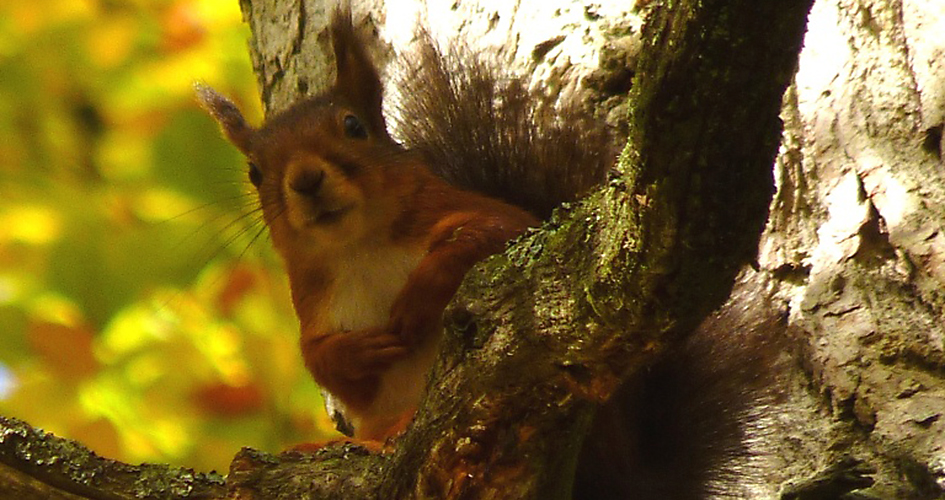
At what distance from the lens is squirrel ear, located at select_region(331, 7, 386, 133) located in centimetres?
215

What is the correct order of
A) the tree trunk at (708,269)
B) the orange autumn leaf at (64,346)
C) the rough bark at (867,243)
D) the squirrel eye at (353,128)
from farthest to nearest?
the orange autumn leaf at (64,346)
the squirrel eye at (353,128)
the rough bark at (867,243)
the tree trunk at (708,269)

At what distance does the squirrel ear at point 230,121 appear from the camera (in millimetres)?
2254

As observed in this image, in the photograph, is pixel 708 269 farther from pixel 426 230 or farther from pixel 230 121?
pixel 230 121

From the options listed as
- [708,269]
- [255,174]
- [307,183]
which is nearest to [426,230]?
[307,183]

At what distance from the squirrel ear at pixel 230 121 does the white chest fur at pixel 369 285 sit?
454mm

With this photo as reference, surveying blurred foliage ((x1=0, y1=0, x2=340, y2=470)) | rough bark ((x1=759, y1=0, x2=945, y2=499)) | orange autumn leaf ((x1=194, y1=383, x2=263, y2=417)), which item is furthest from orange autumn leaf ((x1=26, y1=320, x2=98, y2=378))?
rough bark ((x1=759, y1=0, x2=945, y2=499))

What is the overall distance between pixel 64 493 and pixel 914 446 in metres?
1.06

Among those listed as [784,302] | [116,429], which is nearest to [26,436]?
[784,302]

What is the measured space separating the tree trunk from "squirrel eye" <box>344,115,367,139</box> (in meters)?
0.28

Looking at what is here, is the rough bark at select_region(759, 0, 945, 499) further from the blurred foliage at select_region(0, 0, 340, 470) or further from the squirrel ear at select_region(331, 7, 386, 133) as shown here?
the blurred foliage at select_region(0, 0, 340, 470)

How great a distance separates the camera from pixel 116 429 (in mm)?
3045

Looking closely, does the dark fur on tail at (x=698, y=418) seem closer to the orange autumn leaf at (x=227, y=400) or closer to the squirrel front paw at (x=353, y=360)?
the squirrel front paw at (x=353, y=360)

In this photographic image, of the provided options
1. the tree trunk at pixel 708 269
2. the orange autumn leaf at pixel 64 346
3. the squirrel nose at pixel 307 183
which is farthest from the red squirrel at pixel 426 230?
the orange autumn leaf at pixel 64 346

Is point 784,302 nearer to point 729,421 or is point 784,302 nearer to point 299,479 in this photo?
point 729,421
